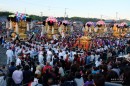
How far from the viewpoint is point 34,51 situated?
22.7 meters

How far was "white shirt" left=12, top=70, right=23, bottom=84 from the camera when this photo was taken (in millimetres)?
12336

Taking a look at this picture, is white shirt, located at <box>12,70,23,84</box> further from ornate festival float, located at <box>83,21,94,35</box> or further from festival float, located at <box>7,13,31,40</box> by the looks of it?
ornate festival float, located at <box>83,21,94,35</box>

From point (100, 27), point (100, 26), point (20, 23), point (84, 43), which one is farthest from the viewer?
point (100, 27)

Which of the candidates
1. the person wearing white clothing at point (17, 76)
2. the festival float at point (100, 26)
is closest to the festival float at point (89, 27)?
the festival float at point (100, 26)

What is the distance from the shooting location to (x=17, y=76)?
12.4m

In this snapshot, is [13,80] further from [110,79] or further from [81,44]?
[81,44]

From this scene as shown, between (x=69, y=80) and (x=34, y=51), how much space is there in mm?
13222

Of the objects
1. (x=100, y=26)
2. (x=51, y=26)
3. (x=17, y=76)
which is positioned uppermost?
(x=51, y=26)

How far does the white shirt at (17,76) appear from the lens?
1234cm

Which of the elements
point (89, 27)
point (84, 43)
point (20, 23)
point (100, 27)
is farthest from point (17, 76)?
point (100, 27)

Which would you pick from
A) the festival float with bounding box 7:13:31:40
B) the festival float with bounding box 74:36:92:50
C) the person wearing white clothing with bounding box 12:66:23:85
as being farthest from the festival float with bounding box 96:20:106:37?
the person wearing white clothing with bounding box 12:66:23:85

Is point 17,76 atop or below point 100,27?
atop

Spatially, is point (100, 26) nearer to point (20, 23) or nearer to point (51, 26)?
point (51, 26)

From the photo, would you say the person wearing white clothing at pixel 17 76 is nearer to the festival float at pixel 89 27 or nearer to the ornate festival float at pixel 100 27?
the festival float at pixel 89 27
